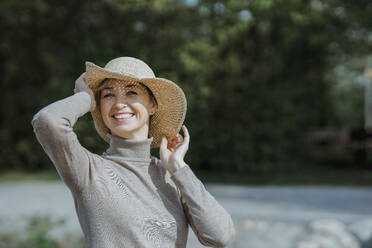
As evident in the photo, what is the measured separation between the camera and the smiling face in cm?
157

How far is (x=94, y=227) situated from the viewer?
1.44 m

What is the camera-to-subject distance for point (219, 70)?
1201cm

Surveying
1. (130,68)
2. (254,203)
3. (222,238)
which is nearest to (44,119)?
(130,68)

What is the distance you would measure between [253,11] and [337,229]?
Result: 519 cm

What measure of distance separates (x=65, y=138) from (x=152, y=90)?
0.42 m

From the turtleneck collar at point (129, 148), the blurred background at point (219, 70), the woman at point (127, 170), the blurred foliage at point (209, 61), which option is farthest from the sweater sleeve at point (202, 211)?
the blurred foliage at point (209, 61)

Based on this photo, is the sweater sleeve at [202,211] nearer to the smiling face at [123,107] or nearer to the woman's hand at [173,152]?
the woman's hand at [173,152]

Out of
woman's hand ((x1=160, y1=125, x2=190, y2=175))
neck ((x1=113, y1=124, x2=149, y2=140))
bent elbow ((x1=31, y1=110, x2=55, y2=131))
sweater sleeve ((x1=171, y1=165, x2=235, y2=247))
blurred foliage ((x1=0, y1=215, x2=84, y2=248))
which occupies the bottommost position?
blurred foliage ((x1=0, y1=215, x2=84, y2=248))

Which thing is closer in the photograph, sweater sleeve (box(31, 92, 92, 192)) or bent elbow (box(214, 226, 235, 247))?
sweater sleeve (box(31, 92, 92, 192))

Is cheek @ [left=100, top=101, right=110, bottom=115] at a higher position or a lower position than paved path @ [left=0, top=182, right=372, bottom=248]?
higher

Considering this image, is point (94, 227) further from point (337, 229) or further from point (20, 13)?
point (20, 13)

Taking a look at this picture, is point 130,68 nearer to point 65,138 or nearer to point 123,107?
point 123,107

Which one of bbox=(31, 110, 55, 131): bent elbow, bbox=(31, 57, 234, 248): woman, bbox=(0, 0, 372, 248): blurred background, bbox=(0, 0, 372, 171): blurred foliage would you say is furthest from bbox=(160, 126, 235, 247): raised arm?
bbox=(0, 0, 372, 171): blurred foliage

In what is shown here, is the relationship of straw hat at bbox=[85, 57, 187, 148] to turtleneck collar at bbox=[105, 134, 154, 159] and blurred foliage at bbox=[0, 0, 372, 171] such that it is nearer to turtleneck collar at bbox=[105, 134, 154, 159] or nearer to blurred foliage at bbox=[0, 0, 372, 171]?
turtleneck collar at bbox=[105, 134, 154, 159]
